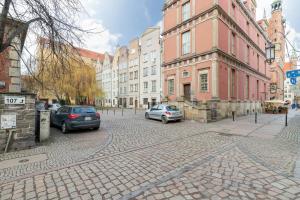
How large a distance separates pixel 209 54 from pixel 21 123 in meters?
16.7

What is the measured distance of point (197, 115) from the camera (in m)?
16.1

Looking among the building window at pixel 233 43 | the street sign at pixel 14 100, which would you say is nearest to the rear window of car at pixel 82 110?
the street sign at pixel 14 100

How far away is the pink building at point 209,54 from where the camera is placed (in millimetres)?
17719

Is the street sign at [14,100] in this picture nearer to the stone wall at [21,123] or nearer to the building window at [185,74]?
the stone wall at [21,123]

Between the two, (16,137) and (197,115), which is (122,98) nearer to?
(197,115)

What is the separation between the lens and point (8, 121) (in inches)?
251

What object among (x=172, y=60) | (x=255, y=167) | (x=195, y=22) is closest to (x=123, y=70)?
(x=172, y=60)

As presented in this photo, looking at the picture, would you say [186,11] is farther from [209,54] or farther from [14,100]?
[14,100]

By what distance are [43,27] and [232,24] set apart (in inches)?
→ 833

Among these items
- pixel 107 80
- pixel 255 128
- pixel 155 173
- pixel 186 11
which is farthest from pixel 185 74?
pixel 107 80

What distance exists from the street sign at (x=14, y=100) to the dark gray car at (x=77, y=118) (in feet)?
10.9

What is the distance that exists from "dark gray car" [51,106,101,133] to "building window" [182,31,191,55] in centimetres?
1448

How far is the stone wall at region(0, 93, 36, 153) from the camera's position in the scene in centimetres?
632

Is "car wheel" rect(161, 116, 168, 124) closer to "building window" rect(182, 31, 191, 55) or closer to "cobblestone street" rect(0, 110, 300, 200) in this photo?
"cobblestone street" rect(0, 110, 300, 200)
